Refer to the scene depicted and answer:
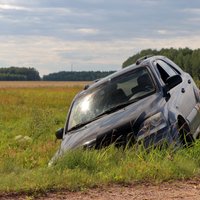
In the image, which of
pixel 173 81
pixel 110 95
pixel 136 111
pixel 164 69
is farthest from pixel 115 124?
pixel 164 69

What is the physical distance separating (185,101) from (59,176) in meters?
3.36

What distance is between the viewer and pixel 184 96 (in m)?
8.35

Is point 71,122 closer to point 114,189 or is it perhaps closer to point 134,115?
point 134,115

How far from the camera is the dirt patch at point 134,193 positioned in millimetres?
4938

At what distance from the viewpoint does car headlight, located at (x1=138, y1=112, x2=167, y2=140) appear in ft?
21.1

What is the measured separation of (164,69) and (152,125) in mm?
2548

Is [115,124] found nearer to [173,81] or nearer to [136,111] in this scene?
[136,111]

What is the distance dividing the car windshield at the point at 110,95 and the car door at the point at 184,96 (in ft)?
1.43

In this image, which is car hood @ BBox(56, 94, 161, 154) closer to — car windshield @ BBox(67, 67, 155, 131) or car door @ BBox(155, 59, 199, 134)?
car windshield @ BBox(67, 67, 155, 131)

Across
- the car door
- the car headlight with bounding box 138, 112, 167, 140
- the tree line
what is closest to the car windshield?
the car door

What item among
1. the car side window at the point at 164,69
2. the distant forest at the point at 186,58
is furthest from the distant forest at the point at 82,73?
the car side window at the point at 164,69

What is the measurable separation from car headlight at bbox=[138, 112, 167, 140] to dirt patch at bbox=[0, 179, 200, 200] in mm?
1105

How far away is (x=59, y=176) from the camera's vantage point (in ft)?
18.4

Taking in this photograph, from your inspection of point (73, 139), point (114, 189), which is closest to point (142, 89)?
point (73, 139)
